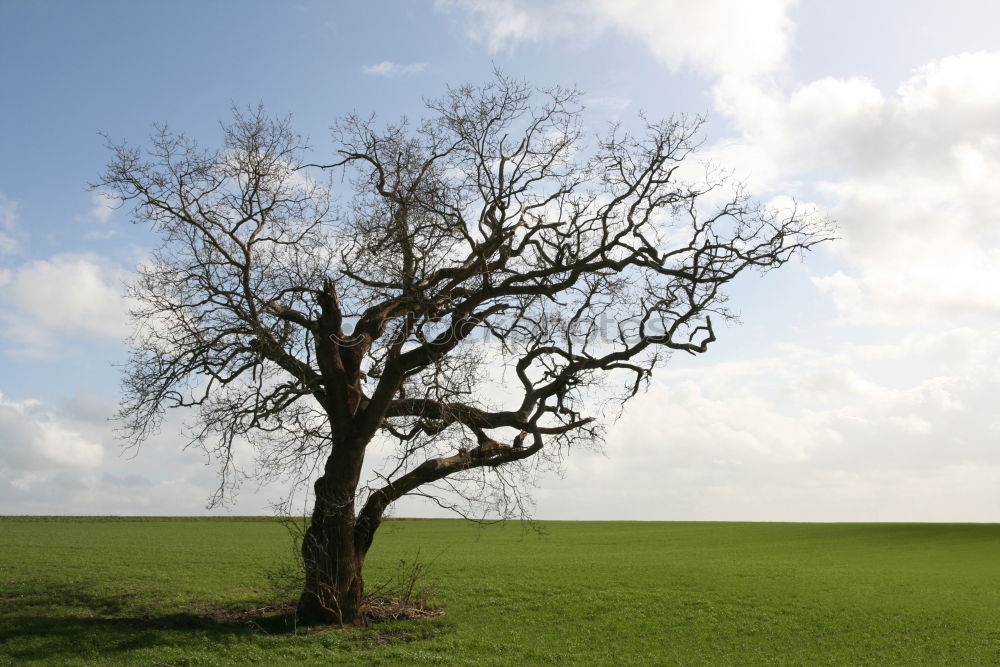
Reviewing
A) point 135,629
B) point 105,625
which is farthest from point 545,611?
point 105,625

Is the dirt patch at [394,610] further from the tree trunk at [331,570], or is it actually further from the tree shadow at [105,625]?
the tree shadow at [105,625]

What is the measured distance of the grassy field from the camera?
16.2 metres

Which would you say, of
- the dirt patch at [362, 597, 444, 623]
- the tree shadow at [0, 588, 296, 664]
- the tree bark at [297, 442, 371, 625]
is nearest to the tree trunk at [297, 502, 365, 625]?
the tree bark at [297, 442, 371, 625]

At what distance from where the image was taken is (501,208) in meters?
18.0

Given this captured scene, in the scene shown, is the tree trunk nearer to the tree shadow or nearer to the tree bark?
the tree bark

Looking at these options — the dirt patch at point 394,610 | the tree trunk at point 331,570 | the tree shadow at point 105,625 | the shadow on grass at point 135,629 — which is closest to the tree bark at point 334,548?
the tree trunk at point 331,570

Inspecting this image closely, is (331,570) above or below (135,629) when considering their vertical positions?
above

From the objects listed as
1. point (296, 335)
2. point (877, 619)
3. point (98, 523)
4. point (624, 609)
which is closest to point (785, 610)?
point (877, 619)

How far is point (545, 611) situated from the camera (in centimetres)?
1959

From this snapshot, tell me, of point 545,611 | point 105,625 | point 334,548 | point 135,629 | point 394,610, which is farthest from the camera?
point 545,611

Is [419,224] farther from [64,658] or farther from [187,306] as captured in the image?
[64,658]

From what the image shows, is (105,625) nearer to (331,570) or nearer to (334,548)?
(331,570)

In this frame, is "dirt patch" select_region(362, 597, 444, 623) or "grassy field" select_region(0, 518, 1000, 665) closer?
"grassy field" select_region(0, 518, 1000, 665)

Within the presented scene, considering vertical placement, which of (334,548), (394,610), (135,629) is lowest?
(135,629)
